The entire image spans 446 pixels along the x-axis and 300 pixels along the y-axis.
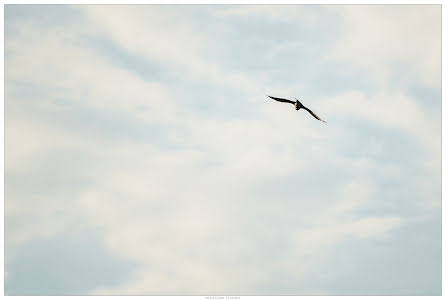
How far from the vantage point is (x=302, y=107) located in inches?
2968

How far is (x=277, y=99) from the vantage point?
74688 millimetres

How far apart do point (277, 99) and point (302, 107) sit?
408cm
